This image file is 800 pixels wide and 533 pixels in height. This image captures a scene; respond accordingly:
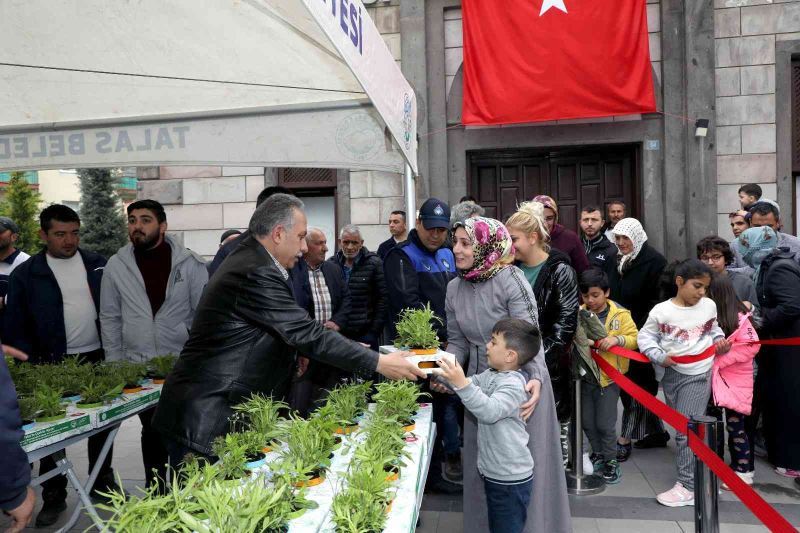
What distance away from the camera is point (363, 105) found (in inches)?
187

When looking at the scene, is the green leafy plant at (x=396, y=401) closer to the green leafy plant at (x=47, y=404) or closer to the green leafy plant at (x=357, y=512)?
the green leafy plant at (x=357, y=512)

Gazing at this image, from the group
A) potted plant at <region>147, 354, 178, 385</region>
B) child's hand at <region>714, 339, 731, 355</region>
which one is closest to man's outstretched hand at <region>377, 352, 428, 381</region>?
potted plant at <region>147, 354, 178, 385</region>

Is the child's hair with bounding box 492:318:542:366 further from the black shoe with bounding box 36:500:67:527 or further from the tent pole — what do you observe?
the black shoe with bounding box 36:500:67:527

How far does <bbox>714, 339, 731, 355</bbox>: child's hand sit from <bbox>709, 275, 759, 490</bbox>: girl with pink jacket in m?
0.12

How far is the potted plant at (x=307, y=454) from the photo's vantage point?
2299mm

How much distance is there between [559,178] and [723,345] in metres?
5.62

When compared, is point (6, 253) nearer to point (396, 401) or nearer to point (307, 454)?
point (396, 401)

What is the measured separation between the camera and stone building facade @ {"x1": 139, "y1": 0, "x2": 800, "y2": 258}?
9.06 meters

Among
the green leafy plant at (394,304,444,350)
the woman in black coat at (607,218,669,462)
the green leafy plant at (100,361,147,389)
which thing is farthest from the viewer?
the woman in black coat at (607,218,669,462)

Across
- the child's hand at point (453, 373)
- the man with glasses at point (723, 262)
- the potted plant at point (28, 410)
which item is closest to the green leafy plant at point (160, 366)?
the potted plant at point (28, 410)

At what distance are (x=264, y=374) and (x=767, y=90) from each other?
878cm

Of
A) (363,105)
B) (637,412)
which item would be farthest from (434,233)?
(637,412)

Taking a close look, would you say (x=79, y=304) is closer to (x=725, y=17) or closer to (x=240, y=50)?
(x=240, y=50)

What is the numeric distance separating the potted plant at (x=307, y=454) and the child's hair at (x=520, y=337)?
1025mm
